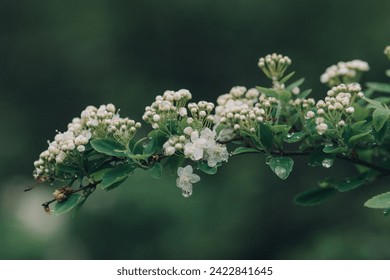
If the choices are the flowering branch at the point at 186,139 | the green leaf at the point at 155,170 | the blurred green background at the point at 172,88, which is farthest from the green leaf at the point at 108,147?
the blurred green background at the point at 172,88

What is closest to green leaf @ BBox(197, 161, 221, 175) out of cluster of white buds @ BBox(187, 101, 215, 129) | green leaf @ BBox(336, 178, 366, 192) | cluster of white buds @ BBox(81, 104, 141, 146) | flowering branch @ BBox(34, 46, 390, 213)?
flowering branch @ BBox(34, 46, 390, 213)

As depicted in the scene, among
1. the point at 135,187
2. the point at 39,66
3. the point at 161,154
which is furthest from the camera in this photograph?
the point at 39,66

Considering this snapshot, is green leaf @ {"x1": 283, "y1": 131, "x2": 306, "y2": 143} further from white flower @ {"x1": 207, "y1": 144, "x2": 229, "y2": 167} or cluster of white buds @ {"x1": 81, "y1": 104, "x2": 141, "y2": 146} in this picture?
cluster of white buds @ {"x1": 81, "y1": 104, "x2": 141, "y2": 146}

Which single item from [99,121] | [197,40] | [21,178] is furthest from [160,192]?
[99,121]

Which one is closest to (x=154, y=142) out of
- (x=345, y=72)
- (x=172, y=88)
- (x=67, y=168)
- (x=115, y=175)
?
(x=115, y=175)

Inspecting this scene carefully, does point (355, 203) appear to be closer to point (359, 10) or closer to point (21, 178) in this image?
point (359, 10)

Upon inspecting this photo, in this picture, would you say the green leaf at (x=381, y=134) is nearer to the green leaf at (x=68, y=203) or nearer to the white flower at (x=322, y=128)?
the white flower at (x=322, y=128)

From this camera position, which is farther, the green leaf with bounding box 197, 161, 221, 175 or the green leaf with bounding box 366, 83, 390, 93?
the green leaf with bounding box 366, 83, 390, 93
